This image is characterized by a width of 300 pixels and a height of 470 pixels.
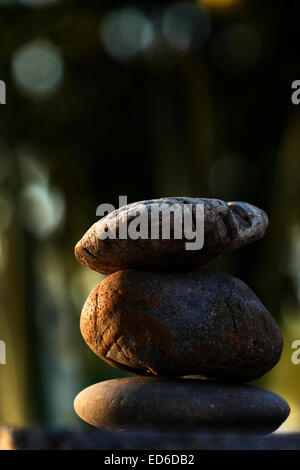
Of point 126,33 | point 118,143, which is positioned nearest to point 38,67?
point 126,33

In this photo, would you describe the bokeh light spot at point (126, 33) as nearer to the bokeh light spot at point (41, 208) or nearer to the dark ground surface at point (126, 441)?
the bokeh light spot at point (41, 208)

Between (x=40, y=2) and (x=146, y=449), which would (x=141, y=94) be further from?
(x=146, y=449)

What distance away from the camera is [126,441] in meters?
4.00

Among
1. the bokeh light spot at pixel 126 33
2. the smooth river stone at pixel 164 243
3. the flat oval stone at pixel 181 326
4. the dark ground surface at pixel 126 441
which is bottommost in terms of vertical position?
the dark ground surface at pixel 126 441

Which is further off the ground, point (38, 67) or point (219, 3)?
point (219, 3)

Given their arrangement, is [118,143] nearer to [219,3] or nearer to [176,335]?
[219,3]

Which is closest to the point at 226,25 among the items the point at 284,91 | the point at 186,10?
the point at 186,10

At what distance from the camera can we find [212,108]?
13.0 meters

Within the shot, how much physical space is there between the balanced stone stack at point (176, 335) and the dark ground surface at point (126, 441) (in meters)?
1.09

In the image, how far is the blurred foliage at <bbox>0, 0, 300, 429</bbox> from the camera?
12.8 metres

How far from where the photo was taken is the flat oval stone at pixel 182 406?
510 centimetres

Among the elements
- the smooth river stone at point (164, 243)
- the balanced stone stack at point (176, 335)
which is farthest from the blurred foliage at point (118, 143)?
the balanced stone stack at point (176, 335)

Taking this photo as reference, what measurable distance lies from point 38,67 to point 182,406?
414 inches

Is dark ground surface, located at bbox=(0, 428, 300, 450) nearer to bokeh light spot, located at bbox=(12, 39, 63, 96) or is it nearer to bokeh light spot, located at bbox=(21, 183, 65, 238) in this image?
bokeh light spot, located at bbox=(21, 183, 65, 238)
